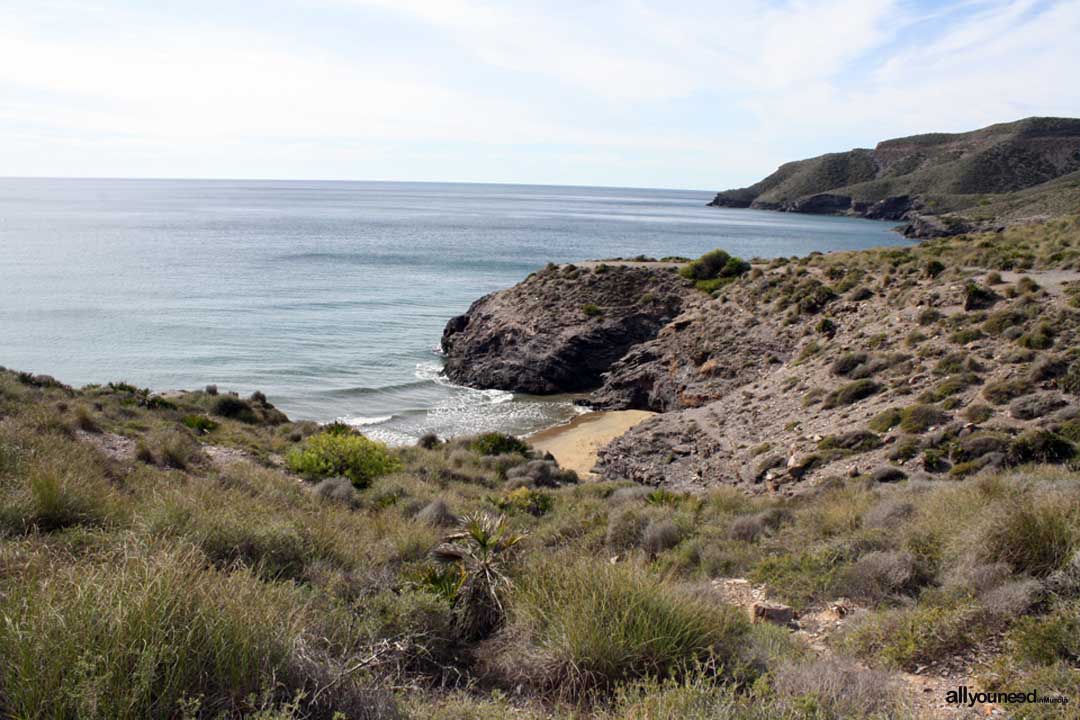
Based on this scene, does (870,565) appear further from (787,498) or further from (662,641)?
(787,498)

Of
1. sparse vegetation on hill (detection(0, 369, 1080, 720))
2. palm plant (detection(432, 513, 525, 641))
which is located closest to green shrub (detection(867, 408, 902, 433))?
sparse vegetation on hill (detection(0, 369, 1080, 720))

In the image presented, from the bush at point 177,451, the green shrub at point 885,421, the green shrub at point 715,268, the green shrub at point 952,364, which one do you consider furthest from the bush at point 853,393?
the green shrub at point 715,268

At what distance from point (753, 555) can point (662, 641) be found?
4.51 m

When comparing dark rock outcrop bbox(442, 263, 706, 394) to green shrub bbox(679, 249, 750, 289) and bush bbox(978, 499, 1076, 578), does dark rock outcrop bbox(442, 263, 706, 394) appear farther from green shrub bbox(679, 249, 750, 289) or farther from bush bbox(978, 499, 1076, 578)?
bush bbox(978, 499, 1076, 578)

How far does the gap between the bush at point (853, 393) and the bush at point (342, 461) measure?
12.5m

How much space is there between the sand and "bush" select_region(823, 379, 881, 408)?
749cm

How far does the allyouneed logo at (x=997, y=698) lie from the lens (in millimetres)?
4691

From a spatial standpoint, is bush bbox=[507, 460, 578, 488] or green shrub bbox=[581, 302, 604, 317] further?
green shrub bbox=[581, 302, 604, 317]

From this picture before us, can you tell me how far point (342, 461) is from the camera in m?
16.4

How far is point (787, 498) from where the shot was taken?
46.7 ft

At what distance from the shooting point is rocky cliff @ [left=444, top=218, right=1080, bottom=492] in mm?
16203

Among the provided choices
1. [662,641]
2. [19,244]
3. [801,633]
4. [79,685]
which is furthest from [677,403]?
[19,244]

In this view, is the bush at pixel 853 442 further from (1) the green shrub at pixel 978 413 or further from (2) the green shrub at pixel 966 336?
(2) the green shrub at pixel 966 336

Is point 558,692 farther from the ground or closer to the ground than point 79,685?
closer to the ground
